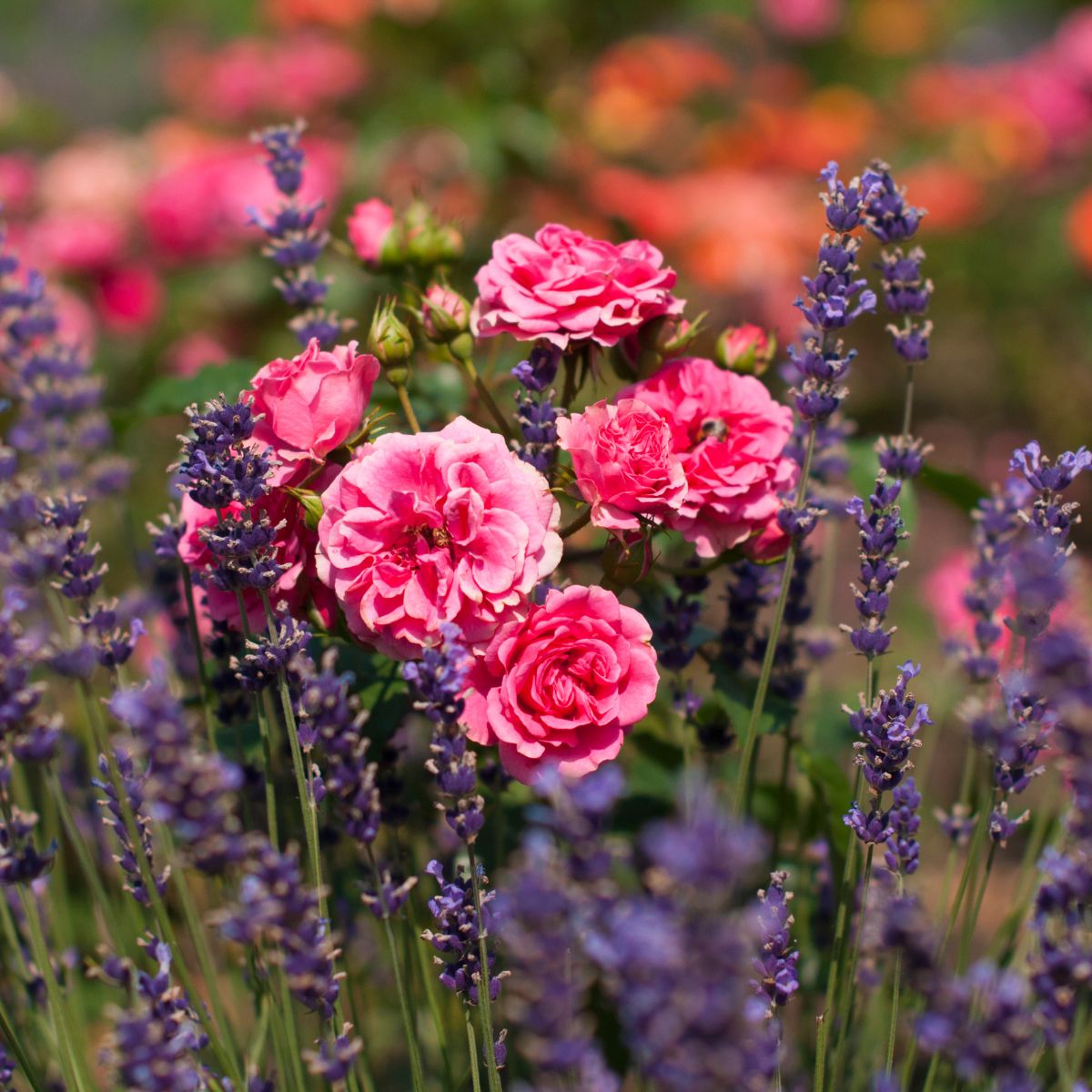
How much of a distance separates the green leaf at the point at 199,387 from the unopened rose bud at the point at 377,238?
19cm

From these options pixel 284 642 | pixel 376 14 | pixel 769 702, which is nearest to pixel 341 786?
pixel 284 642

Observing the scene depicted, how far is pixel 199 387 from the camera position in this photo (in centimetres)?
117

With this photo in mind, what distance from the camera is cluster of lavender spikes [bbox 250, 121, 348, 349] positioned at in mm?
1023

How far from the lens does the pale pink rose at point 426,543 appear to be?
73 centimetres

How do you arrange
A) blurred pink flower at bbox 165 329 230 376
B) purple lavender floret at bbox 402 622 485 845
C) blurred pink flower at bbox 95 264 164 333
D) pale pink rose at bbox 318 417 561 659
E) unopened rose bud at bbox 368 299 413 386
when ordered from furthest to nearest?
blurred pink flower at bbox 95 264 164 333 < blurred pink flower at bbox 165 329 230 376 < unopened rose bud at bbox 368 299 413 386 < pale pink rose at bbox 318 417 561 659 < purple lavender floret at bbox 402 622 485 845

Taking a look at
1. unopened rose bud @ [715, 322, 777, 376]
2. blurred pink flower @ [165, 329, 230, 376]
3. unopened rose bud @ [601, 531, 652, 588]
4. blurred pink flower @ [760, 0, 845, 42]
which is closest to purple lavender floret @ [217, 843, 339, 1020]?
unopened rose bud @ [601, 531, 652, 588]

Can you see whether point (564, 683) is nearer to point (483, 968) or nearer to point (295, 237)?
point (483, 968)

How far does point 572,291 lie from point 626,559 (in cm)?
19

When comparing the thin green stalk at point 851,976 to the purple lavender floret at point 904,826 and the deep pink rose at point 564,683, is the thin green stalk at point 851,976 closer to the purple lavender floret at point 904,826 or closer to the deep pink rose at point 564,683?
the purple lavender floret at point 904,826

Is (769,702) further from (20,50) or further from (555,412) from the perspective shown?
(20,50)

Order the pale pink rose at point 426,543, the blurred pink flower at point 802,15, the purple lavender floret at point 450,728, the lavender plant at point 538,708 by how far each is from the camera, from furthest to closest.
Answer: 1. the blurred pink flower at point 802,15
2. the pale pink rose at point 426,543
3. the purple lavender floret at point 450,728
4. the lavender plant at point 538,708

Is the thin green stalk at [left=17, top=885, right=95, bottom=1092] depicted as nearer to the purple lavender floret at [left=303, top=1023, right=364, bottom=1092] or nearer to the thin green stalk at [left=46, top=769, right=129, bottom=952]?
the thin green stalk at [left=46, top=769, right=129, bottom=952]

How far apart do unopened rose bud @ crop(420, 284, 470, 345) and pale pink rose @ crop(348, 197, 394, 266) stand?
0.13 m

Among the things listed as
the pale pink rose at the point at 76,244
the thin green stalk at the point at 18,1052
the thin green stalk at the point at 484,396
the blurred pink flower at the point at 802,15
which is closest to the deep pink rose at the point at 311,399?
the thin green stalk at the point at 484,396
